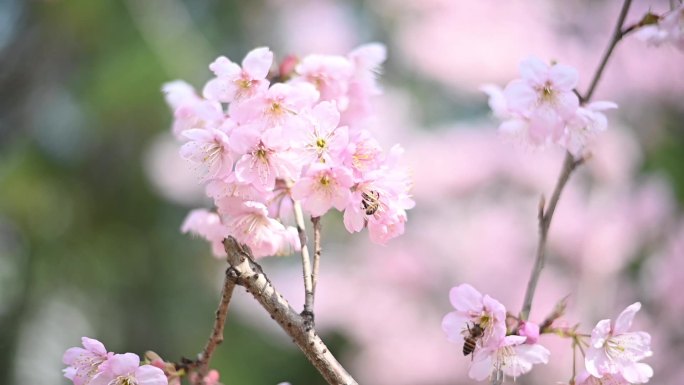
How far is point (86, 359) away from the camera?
0.69 meters

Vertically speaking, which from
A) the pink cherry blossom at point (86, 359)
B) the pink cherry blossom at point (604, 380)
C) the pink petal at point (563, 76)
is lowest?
the pink cherry blossom at point (86, 359)

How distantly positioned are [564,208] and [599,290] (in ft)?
2.19

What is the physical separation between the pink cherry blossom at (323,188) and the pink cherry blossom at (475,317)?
133 millimetres

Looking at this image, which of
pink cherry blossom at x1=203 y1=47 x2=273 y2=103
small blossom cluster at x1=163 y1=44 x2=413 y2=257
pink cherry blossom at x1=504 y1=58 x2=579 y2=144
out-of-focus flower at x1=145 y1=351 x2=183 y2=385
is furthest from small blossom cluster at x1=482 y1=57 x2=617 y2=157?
out-of-focus flower at x1=145 y1=351 x2=183 y2=385

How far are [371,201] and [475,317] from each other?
0.14m

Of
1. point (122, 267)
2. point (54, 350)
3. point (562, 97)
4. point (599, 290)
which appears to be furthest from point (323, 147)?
point (54, 350)

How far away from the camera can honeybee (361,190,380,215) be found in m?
0.70

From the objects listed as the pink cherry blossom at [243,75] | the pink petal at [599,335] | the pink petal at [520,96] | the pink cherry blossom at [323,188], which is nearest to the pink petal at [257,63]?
the pink cherry blossom at [243,75]

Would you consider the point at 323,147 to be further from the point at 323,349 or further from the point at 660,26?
the point at 660,26

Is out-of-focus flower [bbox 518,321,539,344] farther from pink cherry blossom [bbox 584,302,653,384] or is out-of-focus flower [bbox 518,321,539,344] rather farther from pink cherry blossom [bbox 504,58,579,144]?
pink cherry blossom [bbox 504,58,579,144]

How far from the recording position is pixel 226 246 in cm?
69

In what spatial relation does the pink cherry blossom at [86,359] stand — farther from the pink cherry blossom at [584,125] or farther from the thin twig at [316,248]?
the pink cherry blossom at [584,125]

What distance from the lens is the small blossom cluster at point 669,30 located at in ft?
2.55

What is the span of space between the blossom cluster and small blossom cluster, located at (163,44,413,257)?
3.9 inches
